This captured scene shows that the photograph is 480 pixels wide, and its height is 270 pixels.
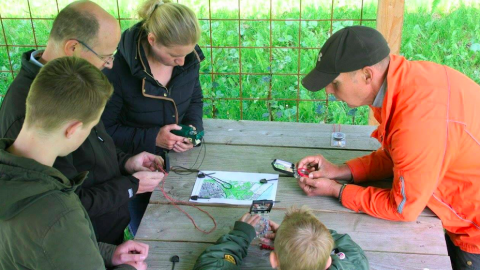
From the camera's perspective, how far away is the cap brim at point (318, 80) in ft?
7.27

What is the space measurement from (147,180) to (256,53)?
3084 millimetres

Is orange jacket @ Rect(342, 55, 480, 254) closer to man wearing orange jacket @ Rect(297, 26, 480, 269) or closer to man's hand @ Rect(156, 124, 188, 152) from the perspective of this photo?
man wearing orange jacket @ Rect(297, 26, 480, 269)

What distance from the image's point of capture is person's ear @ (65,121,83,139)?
167cm

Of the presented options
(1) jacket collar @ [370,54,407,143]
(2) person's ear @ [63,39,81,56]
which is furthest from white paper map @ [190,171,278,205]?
(2) person's ear @ [63,39,81,56]

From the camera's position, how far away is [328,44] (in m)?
2.23

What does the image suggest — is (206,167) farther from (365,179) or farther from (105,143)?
A: (365,179)

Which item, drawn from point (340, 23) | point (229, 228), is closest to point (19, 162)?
point (229, 228)

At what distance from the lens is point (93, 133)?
2.23 m

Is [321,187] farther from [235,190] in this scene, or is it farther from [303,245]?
[303,245]

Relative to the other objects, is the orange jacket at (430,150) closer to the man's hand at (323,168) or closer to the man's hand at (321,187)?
the man's hand at (321,187)

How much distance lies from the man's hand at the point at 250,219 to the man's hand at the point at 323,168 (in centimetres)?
45

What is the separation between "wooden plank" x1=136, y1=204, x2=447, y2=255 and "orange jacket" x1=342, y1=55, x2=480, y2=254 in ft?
0.19

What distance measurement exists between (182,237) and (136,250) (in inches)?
8.4

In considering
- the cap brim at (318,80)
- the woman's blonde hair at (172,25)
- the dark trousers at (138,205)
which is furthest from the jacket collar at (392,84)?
the dark trousers at (138,205)
